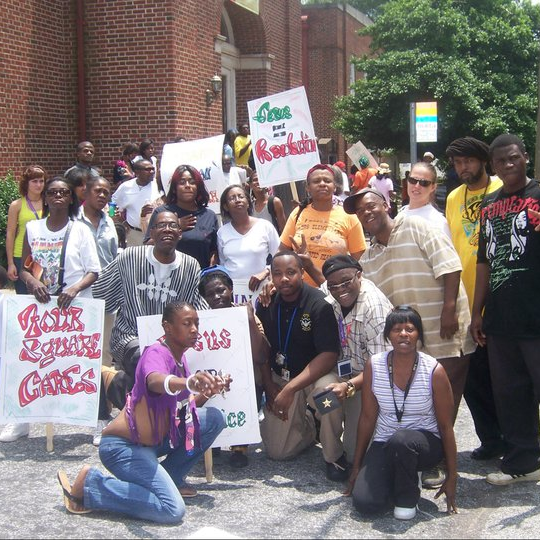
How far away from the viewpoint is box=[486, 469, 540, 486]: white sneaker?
494 cm

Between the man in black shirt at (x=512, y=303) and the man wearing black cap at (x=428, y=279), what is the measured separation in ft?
0.57

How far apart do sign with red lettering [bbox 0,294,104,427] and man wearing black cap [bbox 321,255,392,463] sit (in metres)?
1.71

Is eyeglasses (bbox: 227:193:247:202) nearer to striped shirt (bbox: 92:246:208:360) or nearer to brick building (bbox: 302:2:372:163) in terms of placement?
striped shirt (bbox: 92:246:208:360)

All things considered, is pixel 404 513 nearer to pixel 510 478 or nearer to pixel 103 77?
pixel 510 478

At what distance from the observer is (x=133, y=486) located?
14.6 feet

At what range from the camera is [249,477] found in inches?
206

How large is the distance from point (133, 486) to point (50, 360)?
67.2 inches

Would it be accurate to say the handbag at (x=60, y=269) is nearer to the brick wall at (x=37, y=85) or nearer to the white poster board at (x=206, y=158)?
the white poster board at (x=206, y=158)

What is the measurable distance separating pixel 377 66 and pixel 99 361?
23999mm

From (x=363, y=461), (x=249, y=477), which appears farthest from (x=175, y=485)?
(x=363, y=461)

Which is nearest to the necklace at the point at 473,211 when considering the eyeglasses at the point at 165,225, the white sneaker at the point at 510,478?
the white sneaker at the point at 510,478

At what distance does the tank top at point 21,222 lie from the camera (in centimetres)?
731

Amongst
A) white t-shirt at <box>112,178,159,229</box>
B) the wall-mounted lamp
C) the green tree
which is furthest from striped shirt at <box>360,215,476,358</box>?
the green tree

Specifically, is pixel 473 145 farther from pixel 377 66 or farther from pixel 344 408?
pixel 377 66
